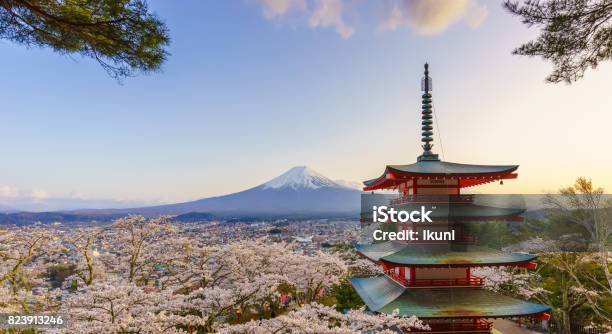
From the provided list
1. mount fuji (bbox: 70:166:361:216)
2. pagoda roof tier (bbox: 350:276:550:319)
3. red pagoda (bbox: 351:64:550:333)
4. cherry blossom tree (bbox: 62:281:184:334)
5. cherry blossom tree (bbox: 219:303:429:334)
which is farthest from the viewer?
mount fuji (bbox: 70:166:361:216)

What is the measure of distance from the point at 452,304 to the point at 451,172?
4.20m

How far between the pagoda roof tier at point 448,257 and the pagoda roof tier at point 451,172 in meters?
2.32

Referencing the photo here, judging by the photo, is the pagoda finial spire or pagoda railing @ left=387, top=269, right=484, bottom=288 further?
the pagoda finial spire

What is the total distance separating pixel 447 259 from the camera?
10.9m

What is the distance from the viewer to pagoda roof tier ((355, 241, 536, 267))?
35.4 ft

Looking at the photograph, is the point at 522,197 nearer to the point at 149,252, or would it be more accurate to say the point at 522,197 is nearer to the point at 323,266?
the point at 323,266

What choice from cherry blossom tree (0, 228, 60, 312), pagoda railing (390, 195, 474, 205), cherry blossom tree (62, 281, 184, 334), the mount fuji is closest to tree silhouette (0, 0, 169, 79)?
cherry blossom tree (62, 281, 184, 334)

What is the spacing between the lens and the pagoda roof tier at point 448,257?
35.4ft

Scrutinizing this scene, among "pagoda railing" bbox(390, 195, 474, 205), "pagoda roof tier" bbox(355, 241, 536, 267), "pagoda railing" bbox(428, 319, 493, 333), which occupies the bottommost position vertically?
"pagoda railing" bbox(428, 319, 493, 333)

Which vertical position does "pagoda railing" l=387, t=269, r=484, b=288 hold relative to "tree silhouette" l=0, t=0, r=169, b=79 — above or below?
below

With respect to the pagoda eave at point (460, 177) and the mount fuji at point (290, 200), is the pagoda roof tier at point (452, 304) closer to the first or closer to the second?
the pagoda eave at point (460, 177)

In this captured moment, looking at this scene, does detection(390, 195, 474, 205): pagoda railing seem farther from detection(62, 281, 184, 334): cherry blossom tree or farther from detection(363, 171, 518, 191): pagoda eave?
detection(62, 281, 184, 334): cherry blossom tree

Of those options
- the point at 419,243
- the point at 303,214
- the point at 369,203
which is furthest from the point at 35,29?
the point at 303,214

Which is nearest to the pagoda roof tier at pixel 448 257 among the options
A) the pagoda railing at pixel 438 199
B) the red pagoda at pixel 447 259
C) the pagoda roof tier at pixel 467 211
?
the red pagoda at pixel 447 259
